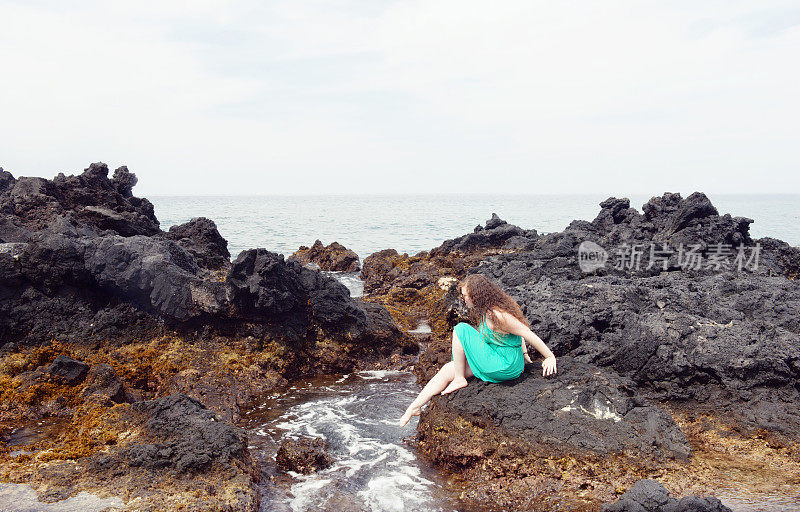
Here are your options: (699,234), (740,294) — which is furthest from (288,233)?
(740,294)

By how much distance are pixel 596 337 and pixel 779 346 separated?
1.90 metres

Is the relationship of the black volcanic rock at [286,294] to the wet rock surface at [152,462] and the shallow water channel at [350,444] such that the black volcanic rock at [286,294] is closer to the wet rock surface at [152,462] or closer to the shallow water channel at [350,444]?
the shallow water channel at [350,444]

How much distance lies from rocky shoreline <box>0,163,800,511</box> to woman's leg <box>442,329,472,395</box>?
120 millimetres

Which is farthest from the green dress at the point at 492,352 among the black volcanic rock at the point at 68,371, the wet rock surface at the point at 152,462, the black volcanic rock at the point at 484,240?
the black volcanic rock at the point at 484,240

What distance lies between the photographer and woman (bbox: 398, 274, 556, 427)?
18.0ft

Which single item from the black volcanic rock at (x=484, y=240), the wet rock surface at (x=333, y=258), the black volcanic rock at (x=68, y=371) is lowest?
the wet rock surface at (x=333, y=258)

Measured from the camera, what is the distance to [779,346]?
6.01 meters

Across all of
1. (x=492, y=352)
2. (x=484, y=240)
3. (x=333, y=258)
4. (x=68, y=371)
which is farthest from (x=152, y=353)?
(x=333, y=258)

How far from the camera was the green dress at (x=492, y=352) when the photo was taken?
5513 millimetres

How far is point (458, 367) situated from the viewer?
5785mm

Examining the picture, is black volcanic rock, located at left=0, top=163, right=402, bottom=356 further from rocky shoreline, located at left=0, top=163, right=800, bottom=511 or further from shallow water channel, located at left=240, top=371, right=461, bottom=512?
shallow water channel, located at left=240, top=371, right=461, bottom=512

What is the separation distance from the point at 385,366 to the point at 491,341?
13.3 ft

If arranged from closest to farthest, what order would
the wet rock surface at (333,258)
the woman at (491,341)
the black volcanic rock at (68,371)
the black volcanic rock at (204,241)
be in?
1. the woman at (491,341)
2. the black volcanic rock at (68,371)
3. the black volcanic rock at (204,241)
4. the wet rock surface at (333,258)

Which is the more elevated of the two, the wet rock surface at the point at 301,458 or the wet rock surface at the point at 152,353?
the wet rock surface at the point at 152,353
